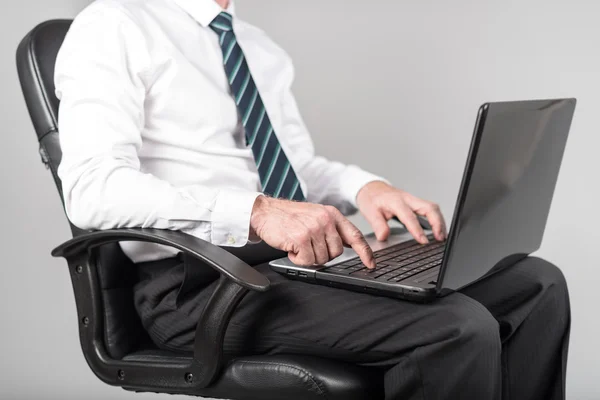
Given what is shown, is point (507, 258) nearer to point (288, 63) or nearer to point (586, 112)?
point (288, 63)

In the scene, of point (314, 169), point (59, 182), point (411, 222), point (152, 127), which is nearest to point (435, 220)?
point (411, 222)

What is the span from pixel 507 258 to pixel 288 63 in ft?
2.97

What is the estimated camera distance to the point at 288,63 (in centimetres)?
197

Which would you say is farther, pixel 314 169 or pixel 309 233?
pixel 314 169

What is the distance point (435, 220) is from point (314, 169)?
0.44m

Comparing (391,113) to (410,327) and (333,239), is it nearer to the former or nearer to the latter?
(333,239)

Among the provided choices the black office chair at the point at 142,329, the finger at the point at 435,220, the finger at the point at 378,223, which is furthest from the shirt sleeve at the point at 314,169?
the black office chair at the point at 142,329

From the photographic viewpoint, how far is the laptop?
104cm

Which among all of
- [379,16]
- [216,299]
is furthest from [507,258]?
[379,16]

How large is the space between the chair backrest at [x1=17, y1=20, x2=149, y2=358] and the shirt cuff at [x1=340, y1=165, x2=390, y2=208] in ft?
2.04

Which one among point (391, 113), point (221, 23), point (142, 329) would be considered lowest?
point (142, 329)

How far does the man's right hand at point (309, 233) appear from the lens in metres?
1.23

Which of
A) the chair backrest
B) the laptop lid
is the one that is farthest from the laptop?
the chair backrest

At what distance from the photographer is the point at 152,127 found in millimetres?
1479
